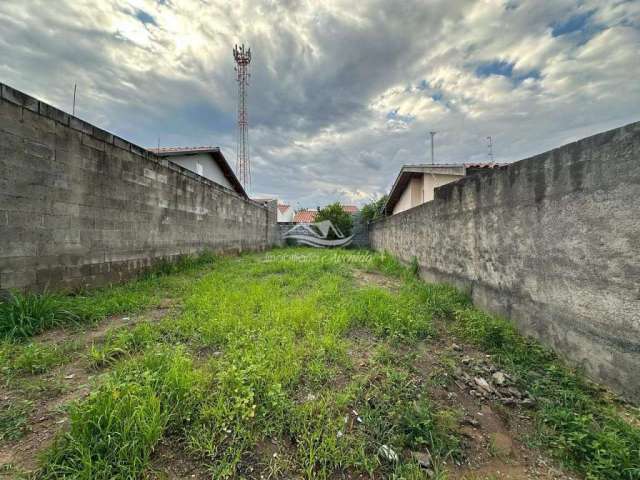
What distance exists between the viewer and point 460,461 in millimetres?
1224

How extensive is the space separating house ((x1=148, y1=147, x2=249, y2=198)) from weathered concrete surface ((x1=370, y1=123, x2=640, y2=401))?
8.50 meters

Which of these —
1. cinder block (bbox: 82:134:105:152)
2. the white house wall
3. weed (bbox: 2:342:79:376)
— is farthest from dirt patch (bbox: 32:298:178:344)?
the white house wall

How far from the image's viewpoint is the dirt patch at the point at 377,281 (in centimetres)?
449

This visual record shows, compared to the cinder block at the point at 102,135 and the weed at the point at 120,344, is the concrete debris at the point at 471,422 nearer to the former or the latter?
the weed at the point at 120,344

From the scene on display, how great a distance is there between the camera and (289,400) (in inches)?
59.3

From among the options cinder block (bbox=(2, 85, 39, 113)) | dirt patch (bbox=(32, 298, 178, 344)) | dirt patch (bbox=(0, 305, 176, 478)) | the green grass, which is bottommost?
dirt patch (bbox=(0, 305, 176, 478))

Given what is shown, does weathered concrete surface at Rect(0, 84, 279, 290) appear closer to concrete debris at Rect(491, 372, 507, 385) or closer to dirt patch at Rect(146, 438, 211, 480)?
dirt patch at Rect(146, 438, 211, 480)

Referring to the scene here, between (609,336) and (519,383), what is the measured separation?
2.19 ft

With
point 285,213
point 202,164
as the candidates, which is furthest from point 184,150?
point 285,213

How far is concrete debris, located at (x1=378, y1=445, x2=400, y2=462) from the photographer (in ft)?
3.90

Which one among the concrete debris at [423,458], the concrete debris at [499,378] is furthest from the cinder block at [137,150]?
the concrete debris at [499,378]

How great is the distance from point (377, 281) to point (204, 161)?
9932 mm

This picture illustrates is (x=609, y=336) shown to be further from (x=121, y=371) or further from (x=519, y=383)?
(x=121, y=371)

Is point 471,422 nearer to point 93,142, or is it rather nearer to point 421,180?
point 93,142
